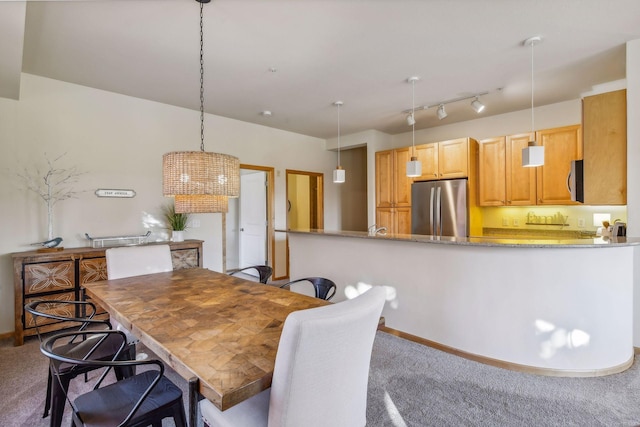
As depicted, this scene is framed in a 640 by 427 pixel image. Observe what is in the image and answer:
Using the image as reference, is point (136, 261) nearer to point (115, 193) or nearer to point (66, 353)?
point (66, 353)

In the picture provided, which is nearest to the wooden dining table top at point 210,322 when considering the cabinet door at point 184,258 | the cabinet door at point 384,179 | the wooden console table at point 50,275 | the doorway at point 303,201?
the wooden console table at point 50,275

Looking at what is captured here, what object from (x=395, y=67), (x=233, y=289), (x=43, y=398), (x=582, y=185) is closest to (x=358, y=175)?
(x=395, y=67)

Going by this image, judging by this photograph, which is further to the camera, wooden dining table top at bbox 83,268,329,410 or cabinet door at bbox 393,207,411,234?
cabinet door at bbox 393,207,411,234

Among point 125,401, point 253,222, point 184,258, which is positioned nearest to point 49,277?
point 184,258

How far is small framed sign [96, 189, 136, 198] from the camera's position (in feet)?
12.3

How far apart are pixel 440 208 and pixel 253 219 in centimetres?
325

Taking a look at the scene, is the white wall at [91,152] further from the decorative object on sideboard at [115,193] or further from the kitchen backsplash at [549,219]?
the kitchen backsplash at [549,219]

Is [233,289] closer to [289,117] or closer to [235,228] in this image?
[289,117]

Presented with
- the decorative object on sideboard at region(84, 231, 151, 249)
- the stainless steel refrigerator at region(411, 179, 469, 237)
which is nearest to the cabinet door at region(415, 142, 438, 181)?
the stainless steel refrigerator at region(411, 179, 469, 237)

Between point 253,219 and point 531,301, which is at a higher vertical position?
point 253,219

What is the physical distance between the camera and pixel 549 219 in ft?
14.2

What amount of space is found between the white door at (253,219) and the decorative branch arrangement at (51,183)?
2.68 m

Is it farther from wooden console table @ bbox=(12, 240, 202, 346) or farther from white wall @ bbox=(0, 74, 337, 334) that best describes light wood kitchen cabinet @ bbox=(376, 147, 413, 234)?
wooden console table @ bbox=(12, 240, 202, 346)

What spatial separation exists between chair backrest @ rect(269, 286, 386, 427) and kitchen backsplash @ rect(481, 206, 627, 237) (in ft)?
13.9
